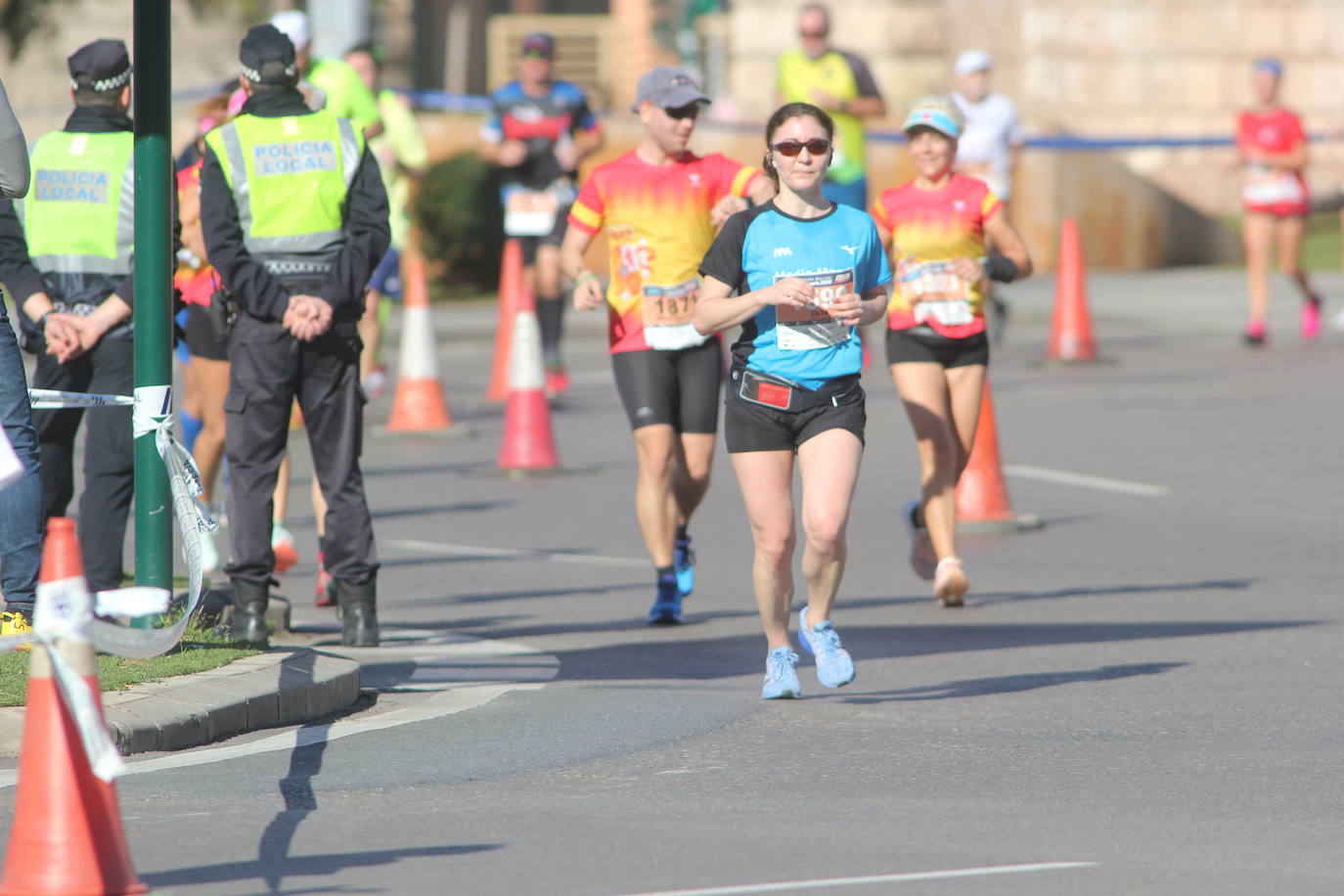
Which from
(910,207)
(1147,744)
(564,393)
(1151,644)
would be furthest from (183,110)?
(1147,744)

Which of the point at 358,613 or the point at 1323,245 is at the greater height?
the point at 358,613

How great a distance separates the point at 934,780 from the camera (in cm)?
643

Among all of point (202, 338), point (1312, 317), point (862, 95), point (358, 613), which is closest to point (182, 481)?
point (358, 613)

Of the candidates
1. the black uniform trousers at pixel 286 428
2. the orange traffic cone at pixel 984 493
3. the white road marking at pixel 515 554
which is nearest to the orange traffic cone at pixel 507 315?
the white road marking at pixel 515 554

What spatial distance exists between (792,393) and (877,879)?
8.32ft

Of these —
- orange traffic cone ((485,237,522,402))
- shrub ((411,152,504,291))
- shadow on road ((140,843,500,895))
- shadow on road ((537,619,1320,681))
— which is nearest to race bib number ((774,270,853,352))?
shadow on road ((537,619,1320,681))

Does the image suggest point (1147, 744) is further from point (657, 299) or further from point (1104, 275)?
point (1104, 275)

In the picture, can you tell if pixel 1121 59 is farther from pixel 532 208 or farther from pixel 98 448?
pixel 98 448

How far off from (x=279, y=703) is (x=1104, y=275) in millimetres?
20522

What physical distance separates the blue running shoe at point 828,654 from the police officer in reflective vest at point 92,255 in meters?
2.53

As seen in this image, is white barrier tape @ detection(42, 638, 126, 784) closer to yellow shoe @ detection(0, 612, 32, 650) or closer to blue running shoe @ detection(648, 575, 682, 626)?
yellow shoe @ detection(0, 612, 32, 650)

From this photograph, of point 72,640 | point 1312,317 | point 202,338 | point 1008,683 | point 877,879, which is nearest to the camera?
point 72,640

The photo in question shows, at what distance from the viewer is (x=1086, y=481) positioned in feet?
43.2

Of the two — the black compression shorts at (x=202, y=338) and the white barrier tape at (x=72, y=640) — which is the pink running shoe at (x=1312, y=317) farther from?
the white barrier tape at (x=72, y=640)
